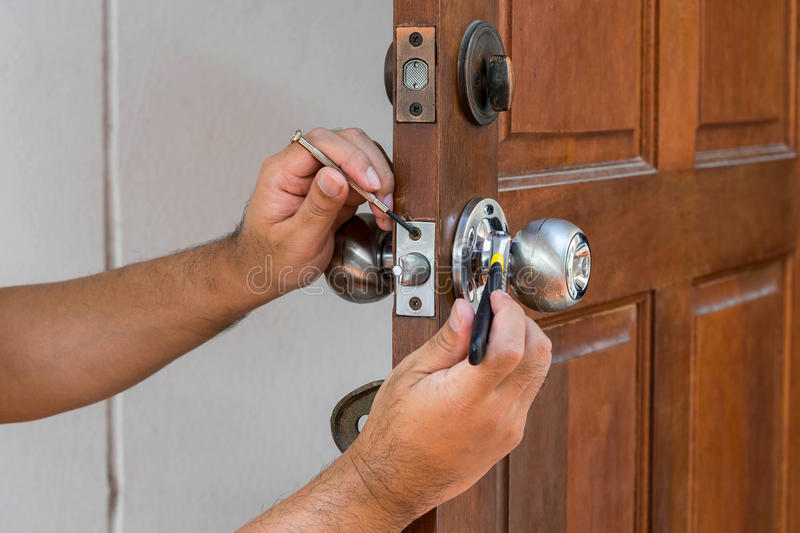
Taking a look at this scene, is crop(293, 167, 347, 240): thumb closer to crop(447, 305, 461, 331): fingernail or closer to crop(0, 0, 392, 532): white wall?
crop(447, 305, 461, 331): fingernail

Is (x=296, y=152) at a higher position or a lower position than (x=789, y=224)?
higher

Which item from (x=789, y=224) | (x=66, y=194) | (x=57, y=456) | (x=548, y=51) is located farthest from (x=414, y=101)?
(x=789, y=224)

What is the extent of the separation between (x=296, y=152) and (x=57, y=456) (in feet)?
2.02

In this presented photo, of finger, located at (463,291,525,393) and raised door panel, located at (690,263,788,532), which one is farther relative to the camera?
raised door panel, located at (690,263,788,532)

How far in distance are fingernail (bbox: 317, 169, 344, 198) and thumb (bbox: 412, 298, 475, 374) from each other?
17 centimetres

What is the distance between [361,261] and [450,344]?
20cm

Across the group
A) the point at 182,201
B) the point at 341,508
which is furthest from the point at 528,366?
the point at 182,201

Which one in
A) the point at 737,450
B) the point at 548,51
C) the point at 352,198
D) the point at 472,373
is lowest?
the point at 737,450

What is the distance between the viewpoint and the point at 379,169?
674mm

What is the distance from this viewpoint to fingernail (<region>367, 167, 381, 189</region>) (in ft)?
2.14

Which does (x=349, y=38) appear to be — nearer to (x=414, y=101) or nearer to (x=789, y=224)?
(x=414, y=101)

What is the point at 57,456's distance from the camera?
110cm

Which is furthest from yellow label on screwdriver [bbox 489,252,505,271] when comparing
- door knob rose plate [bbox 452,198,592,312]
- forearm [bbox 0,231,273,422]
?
forearm [bbox 0,231,273,422]

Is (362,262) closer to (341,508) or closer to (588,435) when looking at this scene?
(341,508)
